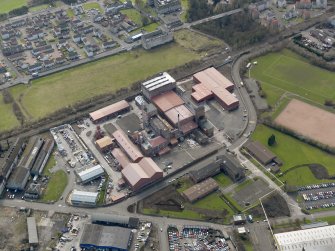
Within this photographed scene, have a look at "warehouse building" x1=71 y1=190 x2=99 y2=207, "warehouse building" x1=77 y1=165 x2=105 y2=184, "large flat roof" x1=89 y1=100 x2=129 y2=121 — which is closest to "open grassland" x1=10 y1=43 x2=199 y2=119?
"large flat roof" x1=89 y1=100 x2=129 y2=121

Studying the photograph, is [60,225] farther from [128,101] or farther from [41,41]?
[41,41]

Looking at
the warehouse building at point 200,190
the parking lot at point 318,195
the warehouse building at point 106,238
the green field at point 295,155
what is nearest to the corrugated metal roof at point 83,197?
the warehouse building at point 106,238

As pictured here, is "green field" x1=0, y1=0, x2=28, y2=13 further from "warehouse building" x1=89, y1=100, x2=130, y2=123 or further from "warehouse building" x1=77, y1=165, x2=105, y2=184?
"warehouse building" x1=77, y1=165, x2=105, y2=184

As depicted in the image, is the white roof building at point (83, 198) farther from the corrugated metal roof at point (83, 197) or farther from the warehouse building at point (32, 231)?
the warehouse building at point (32, 231)

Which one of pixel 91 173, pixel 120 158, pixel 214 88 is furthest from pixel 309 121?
pixel 91 173

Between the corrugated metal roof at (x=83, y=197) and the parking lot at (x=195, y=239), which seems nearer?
the parking lot at (x=195, y=239)

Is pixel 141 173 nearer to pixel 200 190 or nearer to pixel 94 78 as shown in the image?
pixel 200 190

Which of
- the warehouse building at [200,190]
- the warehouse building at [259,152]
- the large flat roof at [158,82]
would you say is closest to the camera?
the warehouse building at [200,190]
